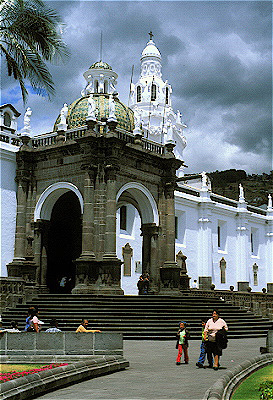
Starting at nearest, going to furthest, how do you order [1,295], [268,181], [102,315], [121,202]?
[102,315]
[1,295]
[121,202]
[268,181]

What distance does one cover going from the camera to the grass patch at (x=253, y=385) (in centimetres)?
882

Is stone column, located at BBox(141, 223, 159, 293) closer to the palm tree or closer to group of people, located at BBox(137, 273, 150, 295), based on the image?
group of people, located at BBox(137, 273, 150, 295)

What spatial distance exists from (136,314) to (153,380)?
35.6 feet

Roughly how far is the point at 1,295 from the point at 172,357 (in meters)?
10.1

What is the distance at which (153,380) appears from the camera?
10281 mm

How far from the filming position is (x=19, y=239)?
88.1 ft

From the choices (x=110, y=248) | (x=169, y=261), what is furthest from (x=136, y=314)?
(x=169, y=261)

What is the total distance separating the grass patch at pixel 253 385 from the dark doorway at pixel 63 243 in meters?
17.9

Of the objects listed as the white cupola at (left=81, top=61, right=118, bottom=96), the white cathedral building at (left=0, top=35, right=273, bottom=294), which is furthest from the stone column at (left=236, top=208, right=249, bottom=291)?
the white cupola at (left=81, top=61, right=118, bottom=96)

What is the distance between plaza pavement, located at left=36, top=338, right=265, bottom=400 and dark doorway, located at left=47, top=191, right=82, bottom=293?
13.8 metres

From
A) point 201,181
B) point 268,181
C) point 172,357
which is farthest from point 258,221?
point 172,357

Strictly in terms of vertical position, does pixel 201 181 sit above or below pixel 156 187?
above

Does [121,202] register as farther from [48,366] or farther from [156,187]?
[48,366]

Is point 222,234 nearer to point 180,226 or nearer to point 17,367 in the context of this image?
point 180,226
